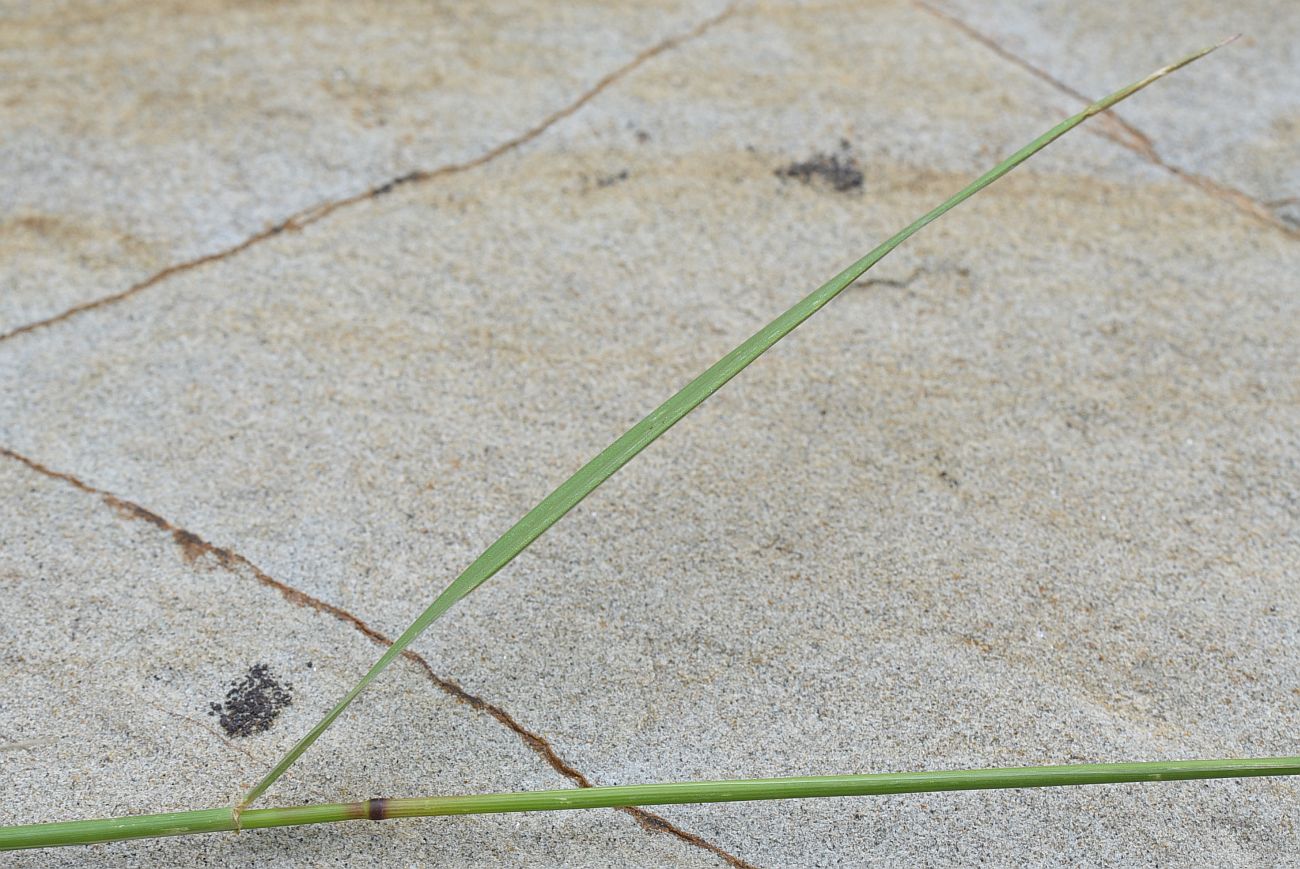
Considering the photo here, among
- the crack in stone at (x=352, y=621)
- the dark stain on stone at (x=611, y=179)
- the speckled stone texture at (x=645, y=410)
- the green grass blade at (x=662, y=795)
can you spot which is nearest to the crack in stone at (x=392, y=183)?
the speckled stone texture at (x=645, y=410)

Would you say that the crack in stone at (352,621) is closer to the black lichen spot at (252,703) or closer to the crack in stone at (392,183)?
the black lichen spot at (252,703)

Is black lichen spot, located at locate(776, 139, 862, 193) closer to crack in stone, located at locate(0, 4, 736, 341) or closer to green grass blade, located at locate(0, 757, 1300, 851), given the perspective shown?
crack in stone, located at locate(0, 4, 736, 341)

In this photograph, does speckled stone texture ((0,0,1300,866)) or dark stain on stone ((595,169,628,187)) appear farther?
dark stain on stone ((595,169,628,187))

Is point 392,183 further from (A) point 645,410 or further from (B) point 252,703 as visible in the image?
(B) point 252,703

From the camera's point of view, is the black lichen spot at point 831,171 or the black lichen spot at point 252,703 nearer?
the black lichen spot at point 252,703

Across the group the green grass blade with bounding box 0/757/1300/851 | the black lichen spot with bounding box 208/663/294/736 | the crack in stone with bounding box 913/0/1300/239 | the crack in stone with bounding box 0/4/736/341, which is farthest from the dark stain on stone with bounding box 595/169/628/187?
the green grass blade with bounding box 0/757/1300/851
